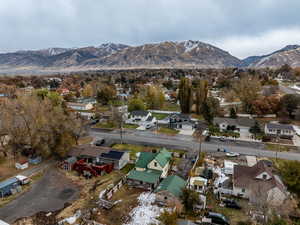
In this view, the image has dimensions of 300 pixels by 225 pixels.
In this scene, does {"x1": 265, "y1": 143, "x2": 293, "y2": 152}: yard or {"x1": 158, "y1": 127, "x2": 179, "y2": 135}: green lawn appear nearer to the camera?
{"x1": 265, "y1": 143, "x2": 293, "y2": 152}: yard

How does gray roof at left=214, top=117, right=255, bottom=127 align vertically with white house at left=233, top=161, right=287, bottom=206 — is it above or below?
above

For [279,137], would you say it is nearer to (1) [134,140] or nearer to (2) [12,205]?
(1) [134,140]

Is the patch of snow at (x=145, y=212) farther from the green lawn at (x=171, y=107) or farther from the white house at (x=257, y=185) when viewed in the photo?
the green lawn at (x=171, y=107)

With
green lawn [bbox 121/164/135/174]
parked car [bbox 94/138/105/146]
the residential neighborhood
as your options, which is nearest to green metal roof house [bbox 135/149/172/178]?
the residential neighborhood

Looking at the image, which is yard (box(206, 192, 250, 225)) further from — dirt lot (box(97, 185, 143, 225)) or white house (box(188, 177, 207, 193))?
dirt lot (box(97, 185, 143, 225))

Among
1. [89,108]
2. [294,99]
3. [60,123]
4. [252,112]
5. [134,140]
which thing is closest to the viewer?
[60,123]

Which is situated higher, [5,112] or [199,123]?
[5,112]

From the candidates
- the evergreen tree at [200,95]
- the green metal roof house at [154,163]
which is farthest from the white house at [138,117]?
the green metal roof house at [154,163]

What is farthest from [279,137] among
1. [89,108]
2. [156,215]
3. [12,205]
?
[89,108]
